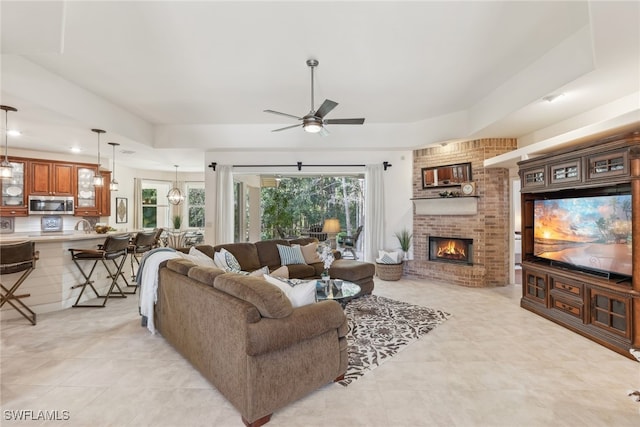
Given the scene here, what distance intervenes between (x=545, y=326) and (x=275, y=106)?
4.81 metres

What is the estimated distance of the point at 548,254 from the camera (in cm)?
394

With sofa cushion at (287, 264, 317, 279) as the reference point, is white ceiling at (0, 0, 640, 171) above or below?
above

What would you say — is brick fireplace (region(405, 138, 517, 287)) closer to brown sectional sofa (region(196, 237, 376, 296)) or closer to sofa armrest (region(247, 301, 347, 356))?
brown sectional sofa (region(196, 237, 376, 296))

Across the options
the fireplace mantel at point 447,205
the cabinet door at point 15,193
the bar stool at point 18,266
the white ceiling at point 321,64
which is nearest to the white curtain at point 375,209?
the fireplace mantel at point 447,205

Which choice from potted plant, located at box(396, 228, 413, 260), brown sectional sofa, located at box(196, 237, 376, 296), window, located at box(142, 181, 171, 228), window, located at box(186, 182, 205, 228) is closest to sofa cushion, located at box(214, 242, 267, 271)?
brown sectional sofa, located at box(196, 237, 376, 296)

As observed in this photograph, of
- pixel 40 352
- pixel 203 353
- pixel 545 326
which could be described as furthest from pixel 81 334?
pixel 545 326

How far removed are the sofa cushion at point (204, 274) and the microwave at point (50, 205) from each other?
572 centimetres

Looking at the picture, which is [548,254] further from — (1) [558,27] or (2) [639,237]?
(1) [558,27]

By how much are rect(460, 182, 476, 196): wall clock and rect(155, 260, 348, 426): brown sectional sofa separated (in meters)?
4.33

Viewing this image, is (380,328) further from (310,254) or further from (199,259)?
(199,259)

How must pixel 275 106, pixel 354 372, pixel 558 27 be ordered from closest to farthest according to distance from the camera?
pixel 354 372 → pixel 558 27 → pixel 275 106

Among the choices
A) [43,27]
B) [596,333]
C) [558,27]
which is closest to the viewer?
[43,27]

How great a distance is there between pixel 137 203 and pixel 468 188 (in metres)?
8.69

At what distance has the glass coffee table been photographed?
3.22 m
